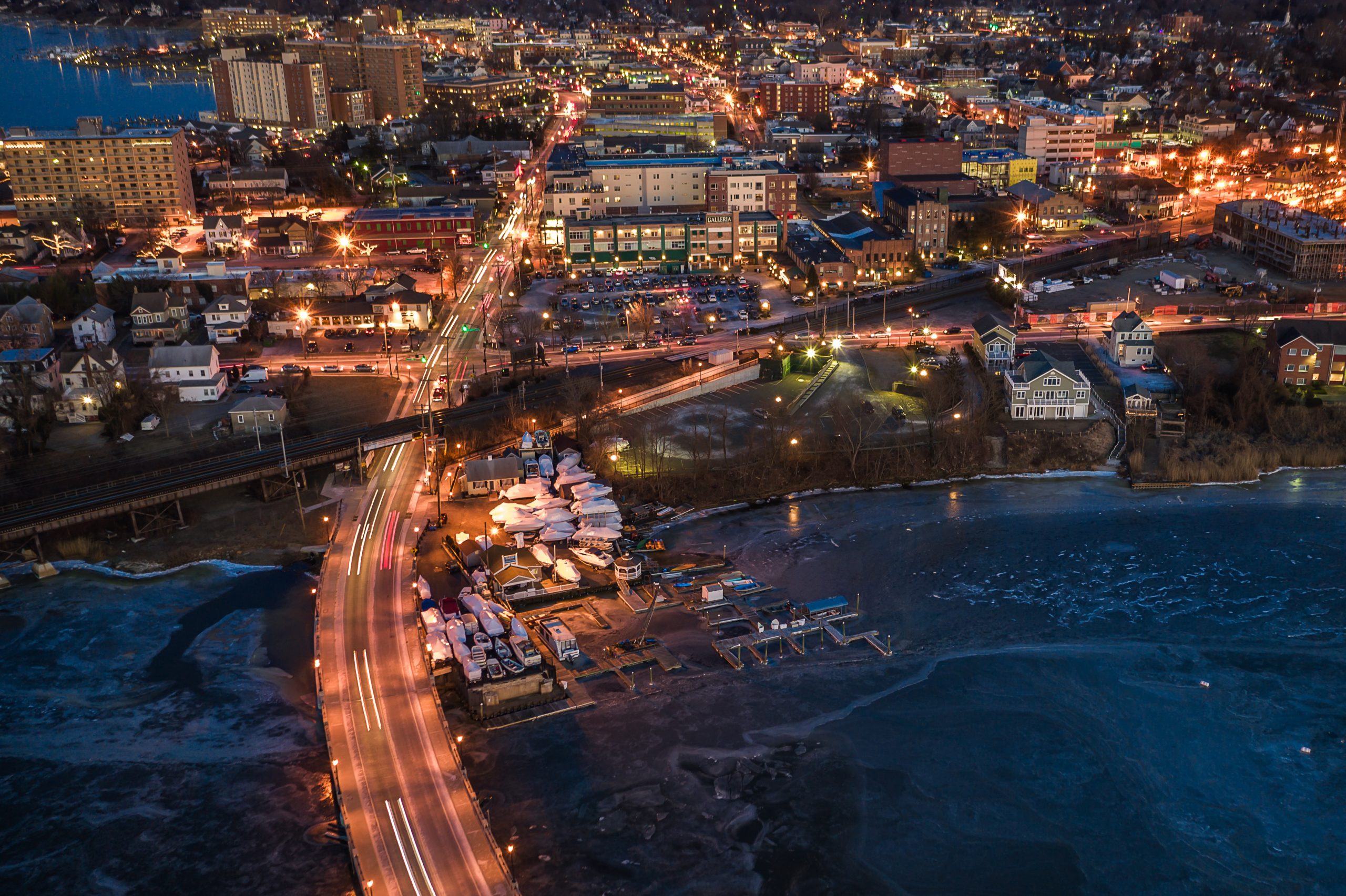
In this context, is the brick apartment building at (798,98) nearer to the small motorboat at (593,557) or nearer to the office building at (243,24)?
the office building at (243,24)

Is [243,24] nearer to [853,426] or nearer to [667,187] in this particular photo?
[667,187]

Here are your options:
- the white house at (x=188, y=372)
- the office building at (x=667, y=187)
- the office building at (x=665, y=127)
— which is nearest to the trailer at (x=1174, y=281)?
the office building at (x=667, y=187)

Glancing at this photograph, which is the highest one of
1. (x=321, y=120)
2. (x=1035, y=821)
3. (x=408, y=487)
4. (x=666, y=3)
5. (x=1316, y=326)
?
(x=666, y=3)

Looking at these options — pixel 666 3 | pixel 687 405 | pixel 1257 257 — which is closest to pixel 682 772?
pixel 687 405

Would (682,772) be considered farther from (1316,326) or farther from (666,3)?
(666,3)

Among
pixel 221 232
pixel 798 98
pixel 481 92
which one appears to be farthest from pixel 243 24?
pixel 221 232

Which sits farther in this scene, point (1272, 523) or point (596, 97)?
point (596, 97)

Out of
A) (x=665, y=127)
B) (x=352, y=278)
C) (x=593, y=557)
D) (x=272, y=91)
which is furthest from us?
(x=272, y=91)
